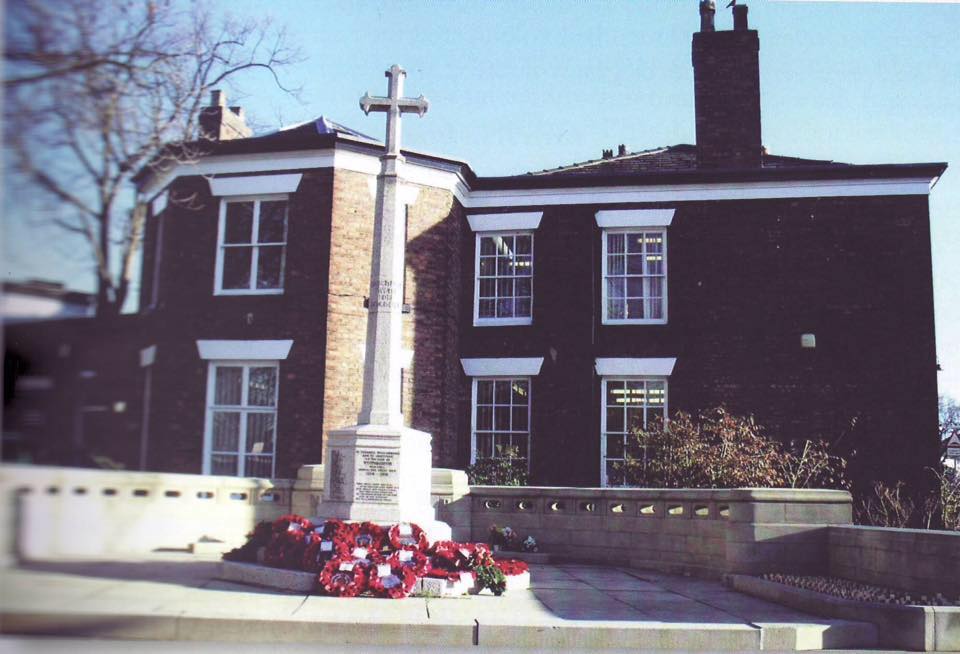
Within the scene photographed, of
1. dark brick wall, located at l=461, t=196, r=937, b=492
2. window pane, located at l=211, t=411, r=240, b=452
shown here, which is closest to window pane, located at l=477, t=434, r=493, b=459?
dark brick wall, located at l=461, t=196, r=937, b=492

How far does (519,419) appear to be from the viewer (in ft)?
55.7

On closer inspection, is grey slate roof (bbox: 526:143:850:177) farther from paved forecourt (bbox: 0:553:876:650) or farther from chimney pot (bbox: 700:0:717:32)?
paved forecourt (bbox: 0:553:876:650)

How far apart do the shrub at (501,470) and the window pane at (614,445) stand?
159 centimetres

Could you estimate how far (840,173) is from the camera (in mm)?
16484

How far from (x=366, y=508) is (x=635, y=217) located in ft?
30.0

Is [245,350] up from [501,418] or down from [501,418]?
up

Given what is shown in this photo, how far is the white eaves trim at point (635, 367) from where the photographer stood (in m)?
16.6

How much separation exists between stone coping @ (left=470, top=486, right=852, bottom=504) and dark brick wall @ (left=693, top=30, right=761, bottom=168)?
7548 millimetres

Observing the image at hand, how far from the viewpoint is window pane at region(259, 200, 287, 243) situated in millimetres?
15836

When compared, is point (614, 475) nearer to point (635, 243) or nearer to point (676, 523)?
point (676, 523)

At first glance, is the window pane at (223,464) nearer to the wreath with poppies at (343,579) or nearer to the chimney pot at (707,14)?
the wreath with poppies at (343,579)

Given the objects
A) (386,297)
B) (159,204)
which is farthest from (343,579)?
(159,204)

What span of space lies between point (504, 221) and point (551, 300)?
5.99ft

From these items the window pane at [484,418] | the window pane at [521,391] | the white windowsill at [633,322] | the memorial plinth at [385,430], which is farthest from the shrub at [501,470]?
the memorial plinth at [385,430]
